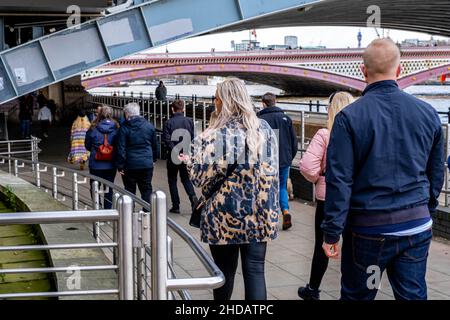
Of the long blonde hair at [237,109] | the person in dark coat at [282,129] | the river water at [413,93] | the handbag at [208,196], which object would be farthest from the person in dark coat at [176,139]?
the river water at [413,93]

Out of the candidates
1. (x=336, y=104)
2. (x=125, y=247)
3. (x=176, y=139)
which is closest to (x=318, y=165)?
(x=336, y=104)

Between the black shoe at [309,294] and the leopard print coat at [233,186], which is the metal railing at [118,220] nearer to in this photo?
the leopard print coat at [233,186]

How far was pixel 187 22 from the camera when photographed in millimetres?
16781

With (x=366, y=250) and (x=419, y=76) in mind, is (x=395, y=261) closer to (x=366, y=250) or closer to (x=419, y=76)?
(x=366, y=250)

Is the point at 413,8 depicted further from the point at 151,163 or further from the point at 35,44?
the point at 151,163

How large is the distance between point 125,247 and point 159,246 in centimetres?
20

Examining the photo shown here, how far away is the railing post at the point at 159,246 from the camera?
349cm

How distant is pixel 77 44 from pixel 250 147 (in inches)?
493

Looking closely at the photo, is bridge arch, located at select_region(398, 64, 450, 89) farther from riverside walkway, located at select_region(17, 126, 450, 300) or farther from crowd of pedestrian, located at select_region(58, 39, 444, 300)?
crowd of pedestrian, located at select_region(58, 39, 444, 300)

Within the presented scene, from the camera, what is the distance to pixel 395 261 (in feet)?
12.3

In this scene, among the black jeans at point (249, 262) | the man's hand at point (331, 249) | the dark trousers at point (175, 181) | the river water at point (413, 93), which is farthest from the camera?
the river water at point (413, 93)

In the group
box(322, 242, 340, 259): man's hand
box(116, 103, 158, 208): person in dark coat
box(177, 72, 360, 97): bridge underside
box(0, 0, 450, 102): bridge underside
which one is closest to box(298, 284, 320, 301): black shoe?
box(322, 242, 340, 259): man's hand

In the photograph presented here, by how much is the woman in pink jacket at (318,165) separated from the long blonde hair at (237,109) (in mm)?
789

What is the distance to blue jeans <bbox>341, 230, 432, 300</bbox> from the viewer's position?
3.68 metres
